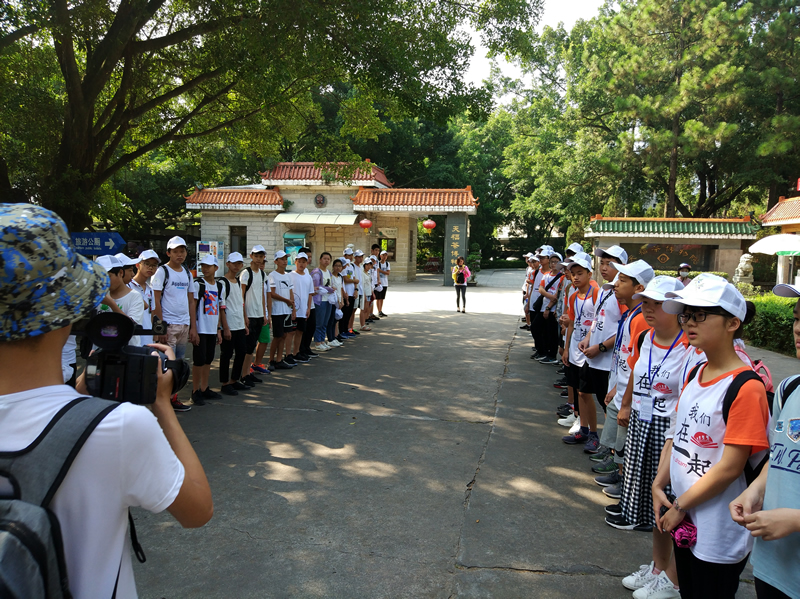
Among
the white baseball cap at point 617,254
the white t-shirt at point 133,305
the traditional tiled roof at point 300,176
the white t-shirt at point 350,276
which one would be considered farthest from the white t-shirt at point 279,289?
the traditional tiled roof at point 300,176

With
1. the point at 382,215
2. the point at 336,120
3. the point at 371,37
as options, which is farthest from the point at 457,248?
the point at 371,37

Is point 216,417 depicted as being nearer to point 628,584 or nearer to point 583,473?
point 583,473

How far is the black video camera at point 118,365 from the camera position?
1375 millimetres

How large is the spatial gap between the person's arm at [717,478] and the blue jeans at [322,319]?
323 inches

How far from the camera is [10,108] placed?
29.8 feet

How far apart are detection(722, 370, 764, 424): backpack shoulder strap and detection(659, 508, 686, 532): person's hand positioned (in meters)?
0.46

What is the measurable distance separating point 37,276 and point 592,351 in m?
4.44

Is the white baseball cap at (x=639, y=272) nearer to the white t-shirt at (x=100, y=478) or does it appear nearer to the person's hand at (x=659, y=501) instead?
the person's hand at (x=659, y=501)

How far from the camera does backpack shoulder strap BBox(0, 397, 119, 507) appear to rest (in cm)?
108

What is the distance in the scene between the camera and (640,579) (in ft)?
10.1

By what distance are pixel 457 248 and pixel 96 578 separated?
22.5 meters

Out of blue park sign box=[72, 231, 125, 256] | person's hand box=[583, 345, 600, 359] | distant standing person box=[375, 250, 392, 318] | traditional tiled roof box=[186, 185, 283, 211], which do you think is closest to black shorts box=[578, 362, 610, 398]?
person's hand box=[583, 345, 600, 359]

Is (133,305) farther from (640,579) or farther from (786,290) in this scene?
(786,290)

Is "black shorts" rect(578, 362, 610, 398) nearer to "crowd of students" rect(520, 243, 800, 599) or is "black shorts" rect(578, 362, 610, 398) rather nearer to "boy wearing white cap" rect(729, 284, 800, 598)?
"crowd of students" rect(520, 243, 800, 599)
